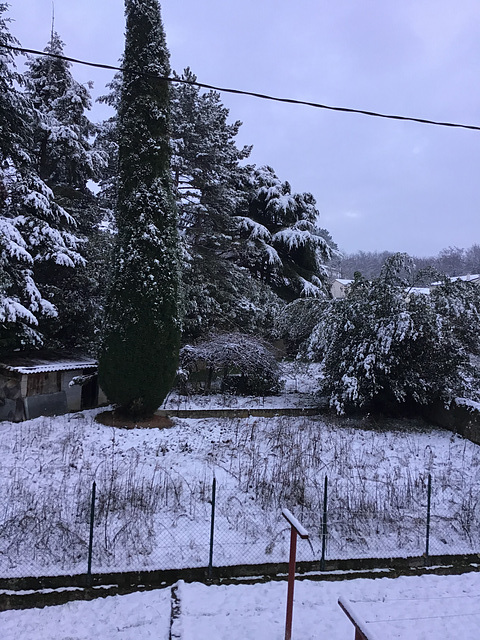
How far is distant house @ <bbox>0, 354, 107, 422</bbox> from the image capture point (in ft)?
32.0

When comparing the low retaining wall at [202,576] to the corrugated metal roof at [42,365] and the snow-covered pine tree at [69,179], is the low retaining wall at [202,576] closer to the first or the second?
the corrugated metal roof at [42,365]

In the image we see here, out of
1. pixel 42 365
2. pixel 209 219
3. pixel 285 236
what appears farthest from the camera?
pixel 285 236

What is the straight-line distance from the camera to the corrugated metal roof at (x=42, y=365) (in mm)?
9680

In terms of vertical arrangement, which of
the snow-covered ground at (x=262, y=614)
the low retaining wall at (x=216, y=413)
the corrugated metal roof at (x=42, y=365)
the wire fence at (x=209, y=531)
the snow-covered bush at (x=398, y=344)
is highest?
the snow-covered bush at (x=398, y=344)

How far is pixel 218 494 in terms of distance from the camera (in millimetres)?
6230

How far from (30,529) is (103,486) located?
1.12 metres

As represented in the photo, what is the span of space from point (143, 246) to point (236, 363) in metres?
4.55

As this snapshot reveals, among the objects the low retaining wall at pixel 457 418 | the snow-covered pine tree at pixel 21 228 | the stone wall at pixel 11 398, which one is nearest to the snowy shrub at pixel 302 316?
the low retaining wall at pixel 457 418

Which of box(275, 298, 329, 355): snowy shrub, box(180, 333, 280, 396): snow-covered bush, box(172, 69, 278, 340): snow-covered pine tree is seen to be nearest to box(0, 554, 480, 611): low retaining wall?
box(275, 298, 329, 355): snowy shrub

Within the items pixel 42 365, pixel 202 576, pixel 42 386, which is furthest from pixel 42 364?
pixel 202 576

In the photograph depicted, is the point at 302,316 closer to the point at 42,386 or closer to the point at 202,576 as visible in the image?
the point at 42,386

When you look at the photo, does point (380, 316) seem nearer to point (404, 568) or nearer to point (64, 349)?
point (404, 568)

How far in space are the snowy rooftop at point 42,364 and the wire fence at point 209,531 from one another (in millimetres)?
4786

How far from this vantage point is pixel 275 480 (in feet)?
21.5
